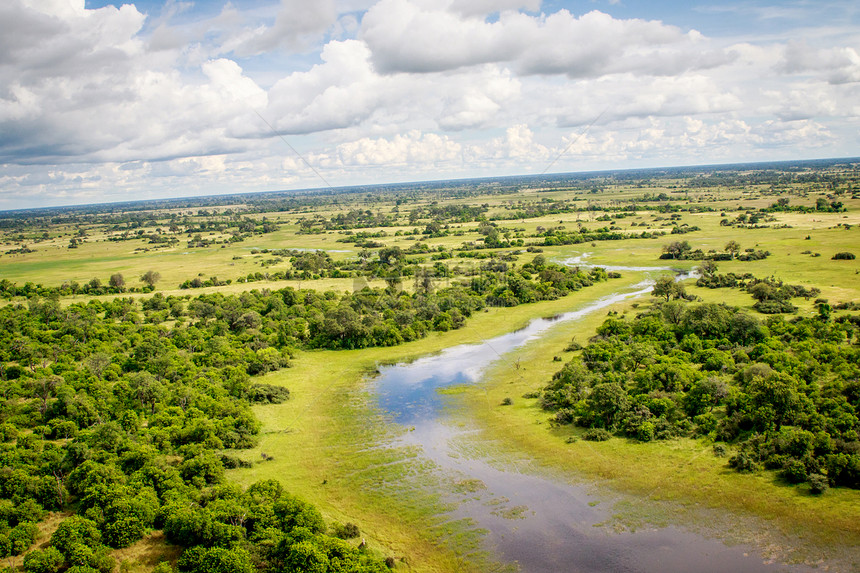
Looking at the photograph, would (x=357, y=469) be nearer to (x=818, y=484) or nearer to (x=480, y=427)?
(x=480, y=427)

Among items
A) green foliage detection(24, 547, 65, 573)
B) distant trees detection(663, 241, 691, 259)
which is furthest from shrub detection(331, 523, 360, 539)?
distant trees detection(663, 241, 691, 259)

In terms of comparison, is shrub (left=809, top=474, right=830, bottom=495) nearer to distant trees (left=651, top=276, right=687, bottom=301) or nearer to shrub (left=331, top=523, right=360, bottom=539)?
shrub (left=331, top=523, right=360, bottom=539)

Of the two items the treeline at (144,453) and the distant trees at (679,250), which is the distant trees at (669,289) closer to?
the distant trees at (679,250)

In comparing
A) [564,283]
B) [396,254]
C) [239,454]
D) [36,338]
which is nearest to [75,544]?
[239,454]

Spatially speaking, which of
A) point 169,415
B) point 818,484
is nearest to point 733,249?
point 818,484

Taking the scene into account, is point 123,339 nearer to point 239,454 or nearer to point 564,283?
point 239,454

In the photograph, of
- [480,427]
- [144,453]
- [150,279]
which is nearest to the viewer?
[144,453]

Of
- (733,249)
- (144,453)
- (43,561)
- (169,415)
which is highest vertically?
(733,249)
